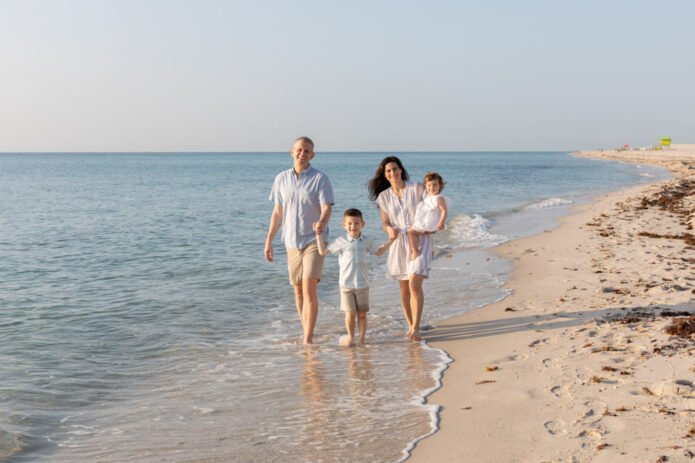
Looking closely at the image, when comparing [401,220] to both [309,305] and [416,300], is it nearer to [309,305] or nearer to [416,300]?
[416,300]

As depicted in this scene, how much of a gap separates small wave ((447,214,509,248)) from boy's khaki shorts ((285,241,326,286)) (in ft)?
25.2

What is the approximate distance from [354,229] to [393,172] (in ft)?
2.44

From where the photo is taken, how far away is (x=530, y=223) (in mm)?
17016

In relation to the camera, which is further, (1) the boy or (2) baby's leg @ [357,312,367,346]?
(2) baby's leg @ [357,312,367,346]

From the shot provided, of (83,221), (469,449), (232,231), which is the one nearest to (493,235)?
(232,231)

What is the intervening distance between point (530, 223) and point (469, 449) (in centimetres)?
1438

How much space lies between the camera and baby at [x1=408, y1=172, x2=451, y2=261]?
18.7 ft

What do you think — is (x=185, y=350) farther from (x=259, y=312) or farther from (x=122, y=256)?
(x=122, y=256)

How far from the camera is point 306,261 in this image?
19.4ft

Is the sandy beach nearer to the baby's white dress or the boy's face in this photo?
the baby's white dress

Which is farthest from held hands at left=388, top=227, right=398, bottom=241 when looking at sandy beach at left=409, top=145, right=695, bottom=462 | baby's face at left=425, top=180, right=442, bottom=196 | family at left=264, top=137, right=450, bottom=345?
sandy beach at left=409, top=145, right=695, bottom=462

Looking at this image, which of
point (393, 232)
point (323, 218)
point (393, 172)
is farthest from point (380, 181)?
point (323, 218)

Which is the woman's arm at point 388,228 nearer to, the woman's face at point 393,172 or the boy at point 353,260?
the boy at point 353,260

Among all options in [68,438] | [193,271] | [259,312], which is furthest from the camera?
[193,271]
